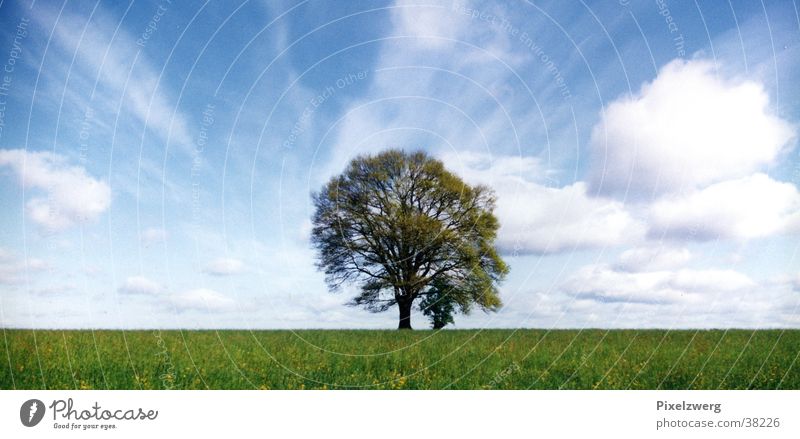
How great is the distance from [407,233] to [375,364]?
1289cm

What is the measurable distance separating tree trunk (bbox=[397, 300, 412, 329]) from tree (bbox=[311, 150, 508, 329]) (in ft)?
0.13

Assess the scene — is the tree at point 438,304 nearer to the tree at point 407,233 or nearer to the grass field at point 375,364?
the tree at point 407,233

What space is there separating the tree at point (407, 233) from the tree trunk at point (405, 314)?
0.13 ft

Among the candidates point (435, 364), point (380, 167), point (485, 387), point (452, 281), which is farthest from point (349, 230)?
point (485, 387)

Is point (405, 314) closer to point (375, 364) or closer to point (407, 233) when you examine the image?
point (407, 233)

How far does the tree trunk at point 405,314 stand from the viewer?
25.2 metres

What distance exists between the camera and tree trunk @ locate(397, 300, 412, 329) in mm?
25164
